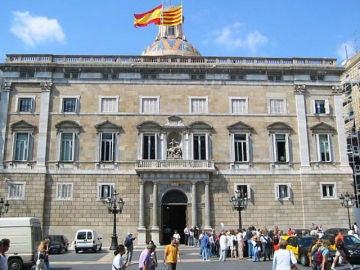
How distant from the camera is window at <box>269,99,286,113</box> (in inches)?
1467

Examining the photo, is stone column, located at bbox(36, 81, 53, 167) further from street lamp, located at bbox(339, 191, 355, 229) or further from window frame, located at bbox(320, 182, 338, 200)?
street lamp, located at bbox(339, 191, 355, 229)

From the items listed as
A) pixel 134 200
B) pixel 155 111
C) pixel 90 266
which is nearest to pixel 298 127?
pixel 155 111

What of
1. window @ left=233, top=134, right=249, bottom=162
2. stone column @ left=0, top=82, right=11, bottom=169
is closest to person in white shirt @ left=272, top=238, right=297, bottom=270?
window @ left=233, top=134, right=249, bottom=162

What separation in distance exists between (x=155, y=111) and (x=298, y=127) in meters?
12.6

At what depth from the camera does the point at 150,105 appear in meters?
36.7

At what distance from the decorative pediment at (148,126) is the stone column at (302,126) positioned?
40.7 ft

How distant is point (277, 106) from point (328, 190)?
334 inches

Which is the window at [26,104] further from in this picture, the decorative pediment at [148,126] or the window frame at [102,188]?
the decorative pediment at [148,126]

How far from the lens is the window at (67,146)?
3528 centimetres

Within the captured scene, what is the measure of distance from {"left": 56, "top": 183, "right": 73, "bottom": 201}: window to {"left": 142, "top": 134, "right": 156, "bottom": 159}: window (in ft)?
21.7

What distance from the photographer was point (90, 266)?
68.6 feet

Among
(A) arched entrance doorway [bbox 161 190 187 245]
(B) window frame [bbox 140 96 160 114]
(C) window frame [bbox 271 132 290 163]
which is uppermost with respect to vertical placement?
(B) window frame [bbox 140 96 160 114]

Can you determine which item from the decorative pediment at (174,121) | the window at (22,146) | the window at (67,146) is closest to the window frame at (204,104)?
the decorative pediment at (174,121)

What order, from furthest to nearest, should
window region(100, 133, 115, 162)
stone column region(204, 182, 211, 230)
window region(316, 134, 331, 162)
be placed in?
window region(316, 134, 331, 162)
window region(100, 133, 115, 162)
stone column region(204, 182, 211, 230)
